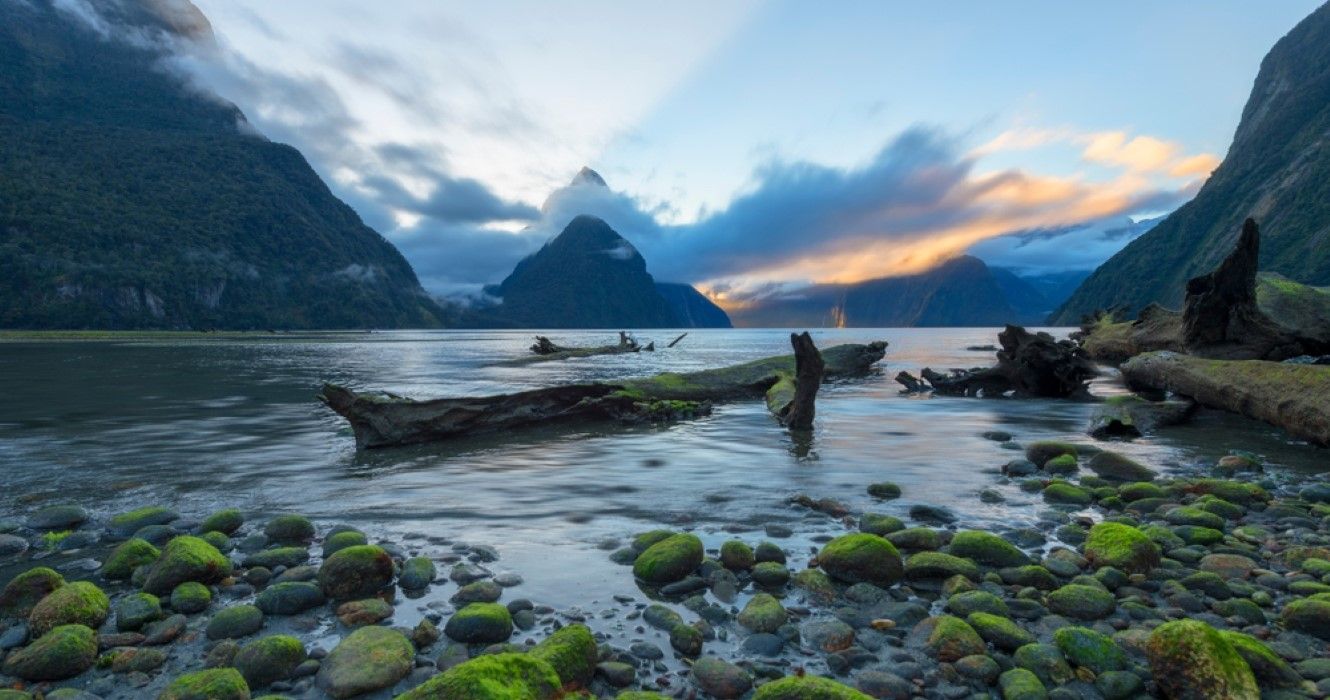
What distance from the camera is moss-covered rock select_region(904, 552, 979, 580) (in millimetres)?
6564

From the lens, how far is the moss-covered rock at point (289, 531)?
798cm

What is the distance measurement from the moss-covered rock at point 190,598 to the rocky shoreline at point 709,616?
0.08 ft

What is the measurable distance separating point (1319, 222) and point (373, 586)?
659 ft

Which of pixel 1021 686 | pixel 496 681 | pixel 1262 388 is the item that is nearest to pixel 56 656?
pixel 496 681

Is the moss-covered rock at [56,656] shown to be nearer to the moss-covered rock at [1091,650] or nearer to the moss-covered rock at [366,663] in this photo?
the moss-covered rock at [366,663]

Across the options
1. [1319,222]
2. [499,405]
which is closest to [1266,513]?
[499,405]

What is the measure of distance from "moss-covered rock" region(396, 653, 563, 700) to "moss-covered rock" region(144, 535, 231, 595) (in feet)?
12.9

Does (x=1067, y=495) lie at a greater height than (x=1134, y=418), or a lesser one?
lesser

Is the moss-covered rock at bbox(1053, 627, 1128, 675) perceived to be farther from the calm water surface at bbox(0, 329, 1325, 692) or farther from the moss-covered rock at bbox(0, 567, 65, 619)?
the moss-covered rock at bbox(0, 567, 65, 619)

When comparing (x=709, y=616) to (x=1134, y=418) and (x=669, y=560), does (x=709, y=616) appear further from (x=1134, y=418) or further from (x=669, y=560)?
(x=1134, y=418)

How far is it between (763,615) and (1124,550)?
14.3 ft

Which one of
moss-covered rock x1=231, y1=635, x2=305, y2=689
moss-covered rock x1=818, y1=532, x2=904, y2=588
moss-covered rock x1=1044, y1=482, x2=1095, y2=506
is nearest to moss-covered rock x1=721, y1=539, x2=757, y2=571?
moss-covered rock x1=818, y1=532, x2=904, y2=588

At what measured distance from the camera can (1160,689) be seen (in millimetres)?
4422

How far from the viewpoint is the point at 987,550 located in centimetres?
702
